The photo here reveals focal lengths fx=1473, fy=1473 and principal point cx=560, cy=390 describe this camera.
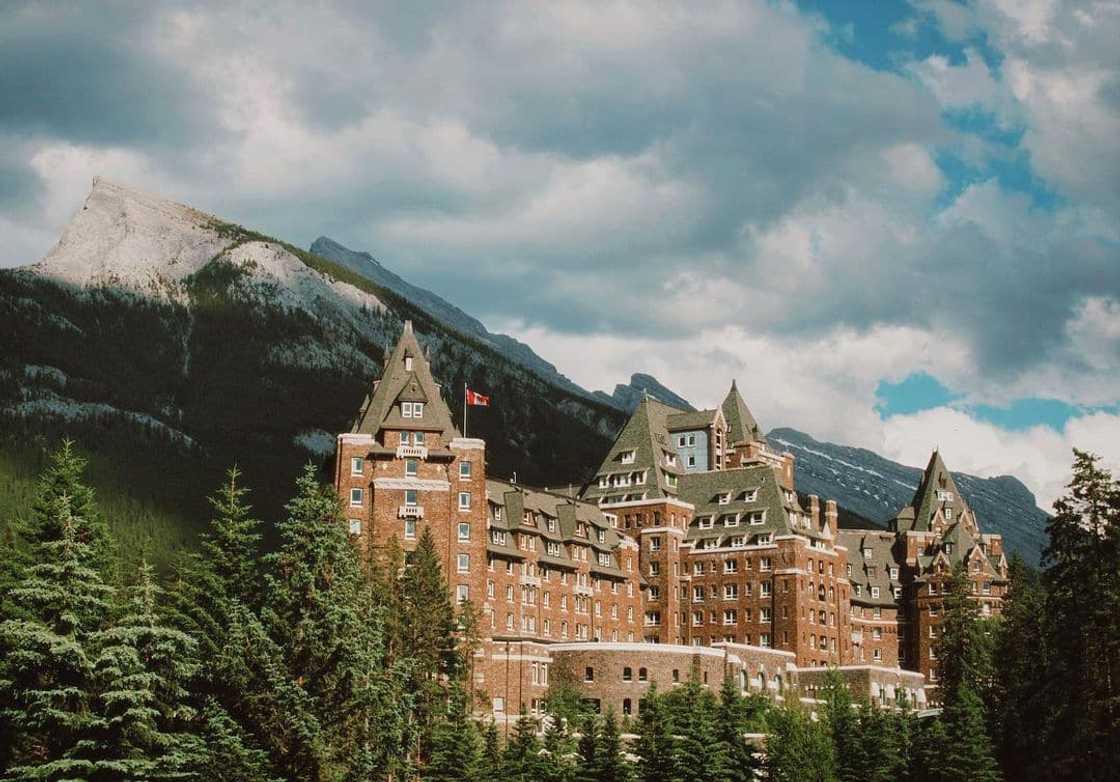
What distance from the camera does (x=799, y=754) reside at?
8456 cm

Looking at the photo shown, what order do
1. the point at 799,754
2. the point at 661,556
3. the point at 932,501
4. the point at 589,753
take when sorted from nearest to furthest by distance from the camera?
the point at 589,753 < the point at 799,754 < the point at 661,556 < the point at 932,501

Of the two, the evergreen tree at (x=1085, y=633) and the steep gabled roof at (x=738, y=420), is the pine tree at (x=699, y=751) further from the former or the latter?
the steep gabled roof at (x=738, y=420)

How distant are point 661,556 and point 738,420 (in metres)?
29.2

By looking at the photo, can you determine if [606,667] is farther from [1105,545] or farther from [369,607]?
[1105,545]

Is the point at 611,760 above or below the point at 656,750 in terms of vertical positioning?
below

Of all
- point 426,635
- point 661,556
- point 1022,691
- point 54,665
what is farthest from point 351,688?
point 661,556

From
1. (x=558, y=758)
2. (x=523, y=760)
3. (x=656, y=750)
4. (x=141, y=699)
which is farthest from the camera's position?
(x=656, y=750)

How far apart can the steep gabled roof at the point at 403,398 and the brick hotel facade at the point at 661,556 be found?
0.48 feet

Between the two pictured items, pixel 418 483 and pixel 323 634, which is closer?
pixel 323 634

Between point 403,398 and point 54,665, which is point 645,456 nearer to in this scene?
point 403,398

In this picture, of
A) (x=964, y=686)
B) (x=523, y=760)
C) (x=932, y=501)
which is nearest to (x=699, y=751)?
(x=523, y=760)

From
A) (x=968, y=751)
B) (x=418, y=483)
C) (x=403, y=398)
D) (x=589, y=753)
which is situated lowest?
(x=968, y=751)

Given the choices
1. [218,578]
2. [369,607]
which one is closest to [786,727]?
[369,607]

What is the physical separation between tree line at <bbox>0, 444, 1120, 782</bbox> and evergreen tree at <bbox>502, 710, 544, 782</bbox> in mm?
120
